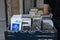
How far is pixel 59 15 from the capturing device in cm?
192

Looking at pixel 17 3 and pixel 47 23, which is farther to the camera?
pixel 17 3

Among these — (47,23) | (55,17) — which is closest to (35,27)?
(47,23)

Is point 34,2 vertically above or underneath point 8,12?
above

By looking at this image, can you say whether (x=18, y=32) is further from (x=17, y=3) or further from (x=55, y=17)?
(x=17, y=3)

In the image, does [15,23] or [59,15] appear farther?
[59,15]

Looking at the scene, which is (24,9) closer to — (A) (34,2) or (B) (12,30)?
(A) (34,2)

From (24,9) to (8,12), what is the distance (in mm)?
239

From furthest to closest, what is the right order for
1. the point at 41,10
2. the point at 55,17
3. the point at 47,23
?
1. the point at 41,10
2. the point at 55,17
3. the point at 47,23

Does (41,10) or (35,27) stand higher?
(41,10)

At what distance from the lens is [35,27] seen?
1.38 meters

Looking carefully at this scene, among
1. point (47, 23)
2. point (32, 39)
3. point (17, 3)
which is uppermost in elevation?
point (17, 3)

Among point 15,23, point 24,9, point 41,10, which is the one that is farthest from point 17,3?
point 15,23

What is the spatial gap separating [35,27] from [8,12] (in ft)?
2.97

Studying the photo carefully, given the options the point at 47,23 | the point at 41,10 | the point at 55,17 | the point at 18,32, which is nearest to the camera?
the point at 18,32
